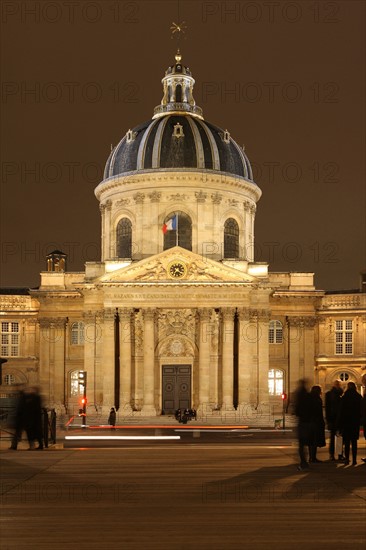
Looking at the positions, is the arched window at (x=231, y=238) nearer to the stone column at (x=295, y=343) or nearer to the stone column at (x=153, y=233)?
the stone column at (x=153, y=233)

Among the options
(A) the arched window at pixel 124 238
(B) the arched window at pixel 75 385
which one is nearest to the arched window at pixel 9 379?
(B) the arched window at pixel 75 385

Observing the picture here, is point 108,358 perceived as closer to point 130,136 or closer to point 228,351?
point 228,351

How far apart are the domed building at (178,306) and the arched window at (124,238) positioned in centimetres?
10

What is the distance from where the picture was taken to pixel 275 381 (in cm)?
7619

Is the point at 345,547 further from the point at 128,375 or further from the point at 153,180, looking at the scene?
the point at 153,180

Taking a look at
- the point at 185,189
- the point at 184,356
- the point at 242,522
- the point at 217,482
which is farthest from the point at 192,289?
the point at 242,522

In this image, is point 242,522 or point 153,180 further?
point 153,180

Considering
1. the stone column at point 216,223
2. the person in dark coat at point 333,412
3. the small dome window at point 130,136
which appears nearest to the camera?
the person in dark coat at point 333,412

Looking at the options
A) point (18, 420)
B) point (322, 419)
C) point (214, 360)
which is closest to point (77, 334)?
point (214, 360)

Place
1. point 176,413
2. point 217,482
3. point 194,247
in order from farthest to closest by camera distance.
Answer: point 194,247
point 176,413
point 217,482

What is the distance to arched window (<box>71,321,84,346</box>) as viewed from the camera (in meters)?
75.9

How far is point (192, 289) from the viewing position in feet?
226

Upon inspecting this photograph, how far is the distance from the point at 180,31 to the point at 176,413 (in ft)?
113

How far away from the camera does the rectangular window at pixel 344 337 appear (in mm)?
77525
